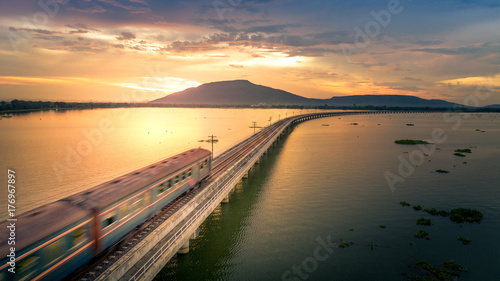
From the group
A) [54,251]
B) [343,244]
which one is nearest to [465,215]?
[343,244]

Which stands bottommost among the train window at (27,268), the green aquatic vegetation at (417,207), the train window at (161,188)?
the green aquatic vegetation at (417,207)

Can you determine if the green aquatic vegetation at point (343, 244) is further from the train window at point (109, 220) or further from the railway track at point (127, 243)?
the train window at point (109, 220)

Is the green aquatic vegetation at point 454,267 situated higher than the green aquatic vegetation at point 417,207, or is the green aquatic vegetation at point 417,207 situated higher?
the green aquatic vegetation at point 417,207

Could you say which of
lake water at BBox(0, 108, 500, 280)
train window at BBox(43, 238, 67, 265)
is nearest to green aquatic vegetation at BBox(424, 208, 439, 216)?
lake water at BBox(0, 108, 500, 280)

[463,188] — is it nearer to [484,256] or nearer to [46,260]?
[484,256]

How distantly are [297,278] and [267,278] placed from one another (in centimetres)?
201

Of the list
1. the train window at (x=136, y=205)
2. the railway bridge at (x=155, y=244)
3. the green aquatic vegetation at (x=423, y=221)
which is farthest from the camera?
the green aquatic vegetation at (x=423, y=221)

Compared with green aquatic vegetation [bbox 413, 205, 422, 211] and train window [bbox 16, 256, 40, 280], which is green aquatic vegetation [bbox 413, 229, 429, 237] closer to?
green aquatic vegetation [bbox 413, 205, 422, 211]

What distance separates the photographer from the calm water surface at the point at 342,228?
20.2 meters

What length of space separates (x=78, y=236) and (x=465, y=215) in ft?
111

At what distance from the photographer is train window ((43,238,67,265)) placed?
12188mm

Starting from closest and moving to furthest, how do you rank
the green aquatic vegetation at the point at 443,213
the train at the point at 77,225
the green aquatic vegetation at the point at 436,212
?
the train at the point at 77,225 < the green aquatic vegetation at the point at 443,213 < the green aquatic vegetation at the point at 436,212

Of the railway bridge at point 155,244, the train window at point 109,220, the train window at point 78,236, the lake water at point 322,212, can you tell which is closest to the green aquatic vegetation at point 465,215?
the lake water at point 322,212

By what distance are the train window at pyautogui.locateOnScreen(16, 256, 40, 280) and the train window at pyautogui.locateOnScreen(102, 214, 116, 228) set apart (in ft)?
12.3
